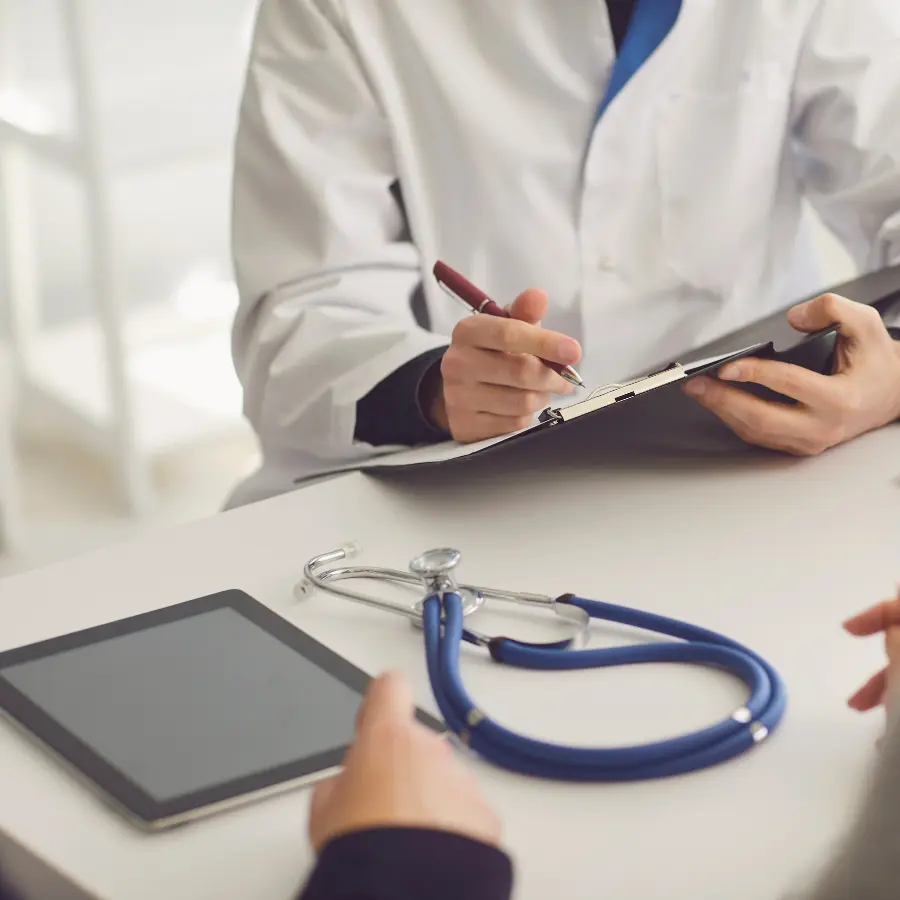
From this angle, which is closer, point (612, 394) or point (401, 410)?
point (612, 394)

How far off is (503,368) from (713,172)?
421mm

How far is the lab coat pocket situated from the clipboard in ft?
0.65

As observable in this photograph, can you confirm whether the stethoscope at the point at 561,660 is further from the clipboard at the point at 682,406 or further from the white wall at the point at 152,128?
the white wall at the point at 152,128

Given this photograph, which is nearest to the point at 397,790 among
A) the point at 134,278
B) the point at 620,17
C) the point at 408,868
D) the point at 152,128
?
the point at 408,868

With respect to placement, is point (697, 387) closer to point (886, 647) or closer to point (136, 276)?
point (886, 647)

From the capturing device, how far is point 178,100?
230 centimetres

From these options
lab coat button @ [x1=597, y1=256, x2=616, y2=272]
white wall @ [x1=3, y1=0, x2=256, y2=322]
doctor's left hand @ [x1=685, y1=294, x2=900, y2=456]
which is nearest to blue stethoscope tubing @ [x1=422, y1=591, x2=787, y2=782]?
doctor's left hand @ [x1=685, y1=294, x2=900, y2=456]

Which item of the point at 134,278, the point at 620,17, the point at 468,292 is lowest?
the point at 134,278

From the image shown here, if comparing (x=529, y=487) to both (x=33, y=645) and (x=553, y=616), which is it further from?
(x=33, y=645)

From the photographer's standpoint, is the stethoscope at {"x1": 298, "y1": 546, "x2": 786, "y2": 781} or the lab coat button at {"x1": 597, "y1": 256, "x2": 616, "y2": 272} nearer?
the stethoscope at {"x1": 298, "y1": 546, "x2": 786, "y2": 781}

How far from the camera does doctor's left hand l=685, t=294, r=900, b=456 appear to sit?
827mm

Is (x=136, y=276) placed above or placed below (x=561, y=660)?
below

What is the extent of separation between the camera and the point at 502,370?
2.68 feet

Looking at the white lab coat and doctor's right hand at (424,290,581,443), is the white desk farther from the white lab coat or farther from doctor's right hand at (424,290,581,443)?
the white lab coat
